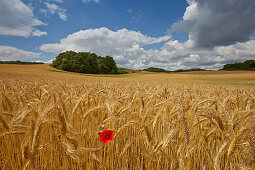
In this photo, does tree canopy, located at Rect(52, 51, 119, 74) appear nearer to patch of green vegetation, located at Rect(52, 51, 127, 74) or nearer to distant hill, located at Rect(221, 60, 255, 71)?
patch of green vegetation, located at Rect(52, 51, 127, 74)

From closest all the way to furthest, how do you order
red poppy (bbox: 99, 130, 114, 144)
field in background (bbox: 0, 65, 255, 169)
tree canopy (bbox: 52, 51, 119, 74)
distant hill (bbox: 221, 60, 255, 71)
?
field in background (bbox: 0, 65, 255, 169) → red poppy (bbox: 99, 130, 114, 144) → tree canopy (bbox: 52, 51, 119, 74) → distant hill (bbox: 221, 60, 255, 71)

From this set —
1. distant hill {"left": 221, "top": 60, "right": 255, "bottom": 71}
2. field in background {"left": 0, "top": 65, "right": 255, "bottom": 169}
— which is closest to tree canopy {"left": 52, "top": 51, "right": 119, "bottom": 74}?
field in background {"left": 0, "top": 65, "right": 255, "bottom": 169}

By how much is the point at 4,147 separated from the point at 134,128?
1.40 meters

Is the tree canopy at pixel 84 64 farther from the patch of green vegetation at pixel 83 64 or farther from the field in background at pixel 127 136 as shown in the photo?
the field in background at pixel 127 136

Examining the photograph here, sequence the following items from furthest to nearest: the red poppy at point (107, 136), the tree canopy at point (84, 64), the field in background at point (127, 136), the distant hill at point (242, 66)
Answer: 1. the distant hill at point (242, 66)
2. the tree canopy at point (84, 64)
3. the red poppy at point (107, 136)
4. the field in background at point (127, 136)

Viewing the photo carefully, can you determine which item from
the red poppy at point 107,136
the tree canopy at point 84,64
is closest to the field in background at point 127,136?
the red poppy at point 107,136

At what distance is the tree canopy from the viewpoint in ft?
158

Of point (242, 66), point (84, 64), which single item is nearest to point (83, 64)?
point (84, 64)

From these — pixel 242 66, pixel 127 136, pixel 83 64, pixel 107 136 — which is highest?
pixel 83 64

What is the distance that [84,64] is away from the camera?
49.4m

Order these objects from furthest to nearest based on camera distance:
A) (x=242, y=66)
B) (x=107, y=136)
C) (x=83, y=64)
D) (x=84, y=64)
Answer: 1. (x=242, y=66)
2. (x=84, y=64)
3. (x=83, y=64)
4. (x=107, y=136)

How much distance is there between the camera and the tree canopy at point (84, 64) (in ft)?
158

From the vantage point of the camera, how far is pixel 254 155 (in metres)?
0.78

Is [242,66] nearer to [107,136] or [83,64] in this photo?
[83,64]
